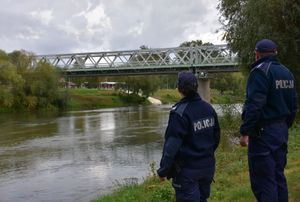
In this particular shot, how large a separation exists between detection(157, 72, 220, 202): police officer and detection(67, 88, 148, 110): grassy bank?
78.7 meters

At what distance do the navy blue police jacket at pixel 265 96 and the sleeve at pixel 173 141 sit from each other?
1.01m

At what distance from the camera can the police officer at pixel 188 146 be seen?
6.17m

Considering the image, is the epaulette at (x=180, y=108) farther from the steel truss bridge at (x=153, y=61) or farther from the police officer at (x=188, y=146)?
the steel truss bridge at (x=153, y=61)

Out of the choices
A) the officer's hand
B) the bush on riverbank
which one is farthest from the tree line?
the officer's hand

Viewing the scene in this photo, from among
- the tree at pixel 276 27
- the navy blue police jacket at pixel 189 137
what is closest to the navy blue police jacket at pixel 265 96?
the navy blue police jacket at pixel 189 137

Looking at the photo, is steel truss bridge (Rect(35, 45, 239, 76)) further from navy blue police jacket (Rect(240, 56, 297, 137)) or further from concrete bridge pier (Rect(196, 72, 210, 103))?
navy blue police jacket (Rect(240, 56, 297, 137))

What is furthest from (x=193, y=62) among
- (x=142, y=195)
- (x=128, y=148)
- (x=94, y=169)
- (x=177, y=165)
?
(x=177, y=165)

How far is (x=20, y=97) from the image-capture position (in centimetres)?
7525

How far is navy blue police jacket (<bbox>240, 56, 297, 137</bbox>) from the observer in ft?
21.6

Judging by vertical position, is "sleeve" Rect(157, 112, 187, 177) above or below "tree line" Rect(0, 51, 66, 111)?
below

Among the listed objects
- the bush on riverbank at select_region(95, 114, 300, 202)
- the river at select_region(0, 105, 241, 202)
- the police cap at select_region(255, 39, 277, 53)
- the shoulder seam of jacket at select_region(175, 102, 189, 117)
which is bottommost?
the river at select_region(0, 105, 241, 202)

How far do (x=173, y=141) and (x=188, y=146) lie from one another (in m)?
0.28

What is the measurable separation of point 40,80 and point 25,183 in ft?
198

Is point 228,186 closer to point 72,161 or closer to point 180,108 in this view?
point 180,108
